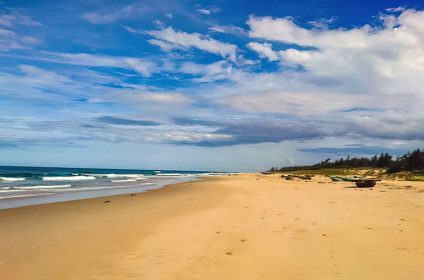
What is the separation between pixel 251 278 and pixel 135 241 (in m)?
4.13

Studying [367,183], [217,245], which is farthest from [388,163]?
[217,245]

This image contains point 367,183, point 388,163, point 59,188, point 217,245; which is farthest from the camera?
point 388,163

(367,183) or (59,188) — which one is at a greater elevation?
(367,183)

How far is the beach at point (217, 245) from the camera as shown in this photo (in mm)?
6996

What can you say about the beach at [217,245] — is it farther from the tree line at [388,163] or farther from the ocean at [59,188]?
the tree line at [388,163]

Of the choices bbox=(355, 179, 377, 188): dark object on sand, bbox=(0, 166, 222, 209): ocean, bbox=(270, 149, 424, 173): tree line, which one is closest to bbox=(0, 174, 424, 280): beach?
bbox=(0, 166, 222, 209): ocean

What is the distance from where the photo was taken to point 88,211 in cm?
1608

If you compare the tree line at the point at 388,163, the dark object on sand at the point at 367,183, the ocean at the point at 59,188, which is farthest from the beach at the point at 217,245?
the tree line at the point at 388,163

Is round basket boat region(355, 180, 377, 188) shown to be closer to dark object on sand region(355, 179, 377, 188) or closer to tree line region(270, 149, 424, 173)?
dark object on sand region(355, 179, 377, 188)

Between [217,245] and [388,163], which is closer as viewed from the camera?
[217,245]

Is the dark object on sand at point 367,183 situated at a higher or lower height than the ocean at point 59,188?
higher

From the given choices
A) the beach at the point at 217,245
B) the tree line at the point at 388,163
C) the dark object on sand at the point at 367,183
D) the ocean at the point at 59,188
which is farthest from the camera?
the tree line at the point at 388,163

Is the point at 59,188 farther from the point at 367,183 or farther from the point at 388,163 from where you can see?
the point at 388,163

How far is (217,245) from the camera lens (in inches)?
360
